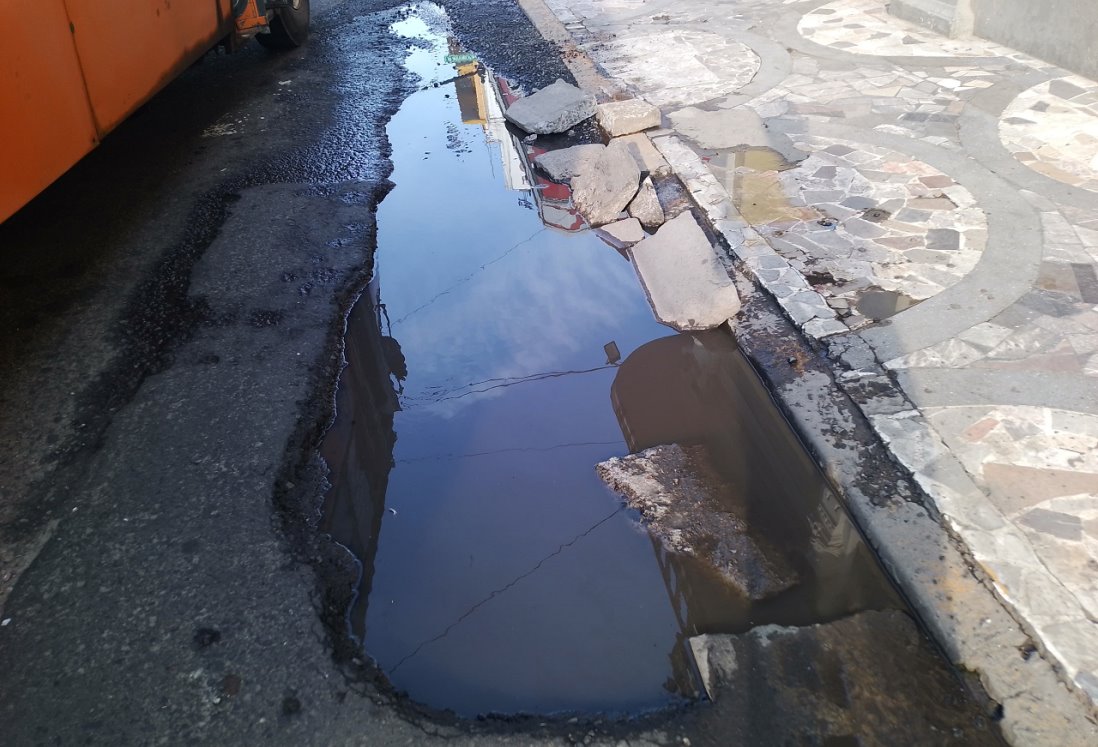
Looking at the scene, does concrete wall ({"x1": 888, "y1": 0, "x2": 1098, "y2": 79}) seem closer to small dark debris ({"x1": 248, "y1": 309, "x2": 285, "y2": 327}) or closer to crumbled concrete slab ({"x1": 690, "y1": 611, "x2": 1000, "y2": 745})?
crumbled concrete slab ({"x1": 690, "y1": 611, "x2": 1000, "y2": 745})

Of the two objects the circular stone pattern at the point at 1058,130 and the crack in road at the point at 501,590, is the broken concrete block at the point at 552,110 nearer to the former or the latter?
the circular stone pattern at the point at 1058,130

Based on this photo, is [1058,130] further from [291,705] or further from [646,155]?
[291,705]

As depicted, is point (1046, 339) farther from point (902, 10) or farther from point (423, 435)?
point (902, 10)

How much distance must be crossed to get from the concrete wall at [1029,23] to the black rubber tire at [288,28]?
6494 millimetres

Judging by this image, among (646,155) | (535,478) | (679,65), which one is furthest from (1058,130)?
(535,478)

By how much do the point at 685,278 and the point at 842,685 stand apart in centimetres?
254

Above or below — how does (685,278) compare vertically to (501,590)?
above

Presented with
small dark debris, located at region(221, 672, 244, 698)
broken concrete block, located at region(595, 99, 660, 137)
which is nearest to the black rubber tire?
broken concrete block, located at region(595, 99, 660, 137)

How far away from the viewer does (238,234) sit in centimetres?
501

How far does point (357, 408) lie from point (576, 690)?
1.84 meters

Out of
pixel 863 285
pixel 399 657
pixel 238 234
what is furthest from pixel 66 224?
pixel 863 285

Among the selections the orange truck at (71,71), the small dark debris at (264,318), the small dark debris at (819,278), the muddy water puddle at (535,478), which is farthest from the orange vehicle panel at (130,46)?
the small dark debris at (819,278)

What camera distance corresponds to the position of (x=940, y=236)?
15.1 ft

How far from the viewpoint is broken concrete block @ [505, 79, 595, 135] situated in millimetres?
6527
